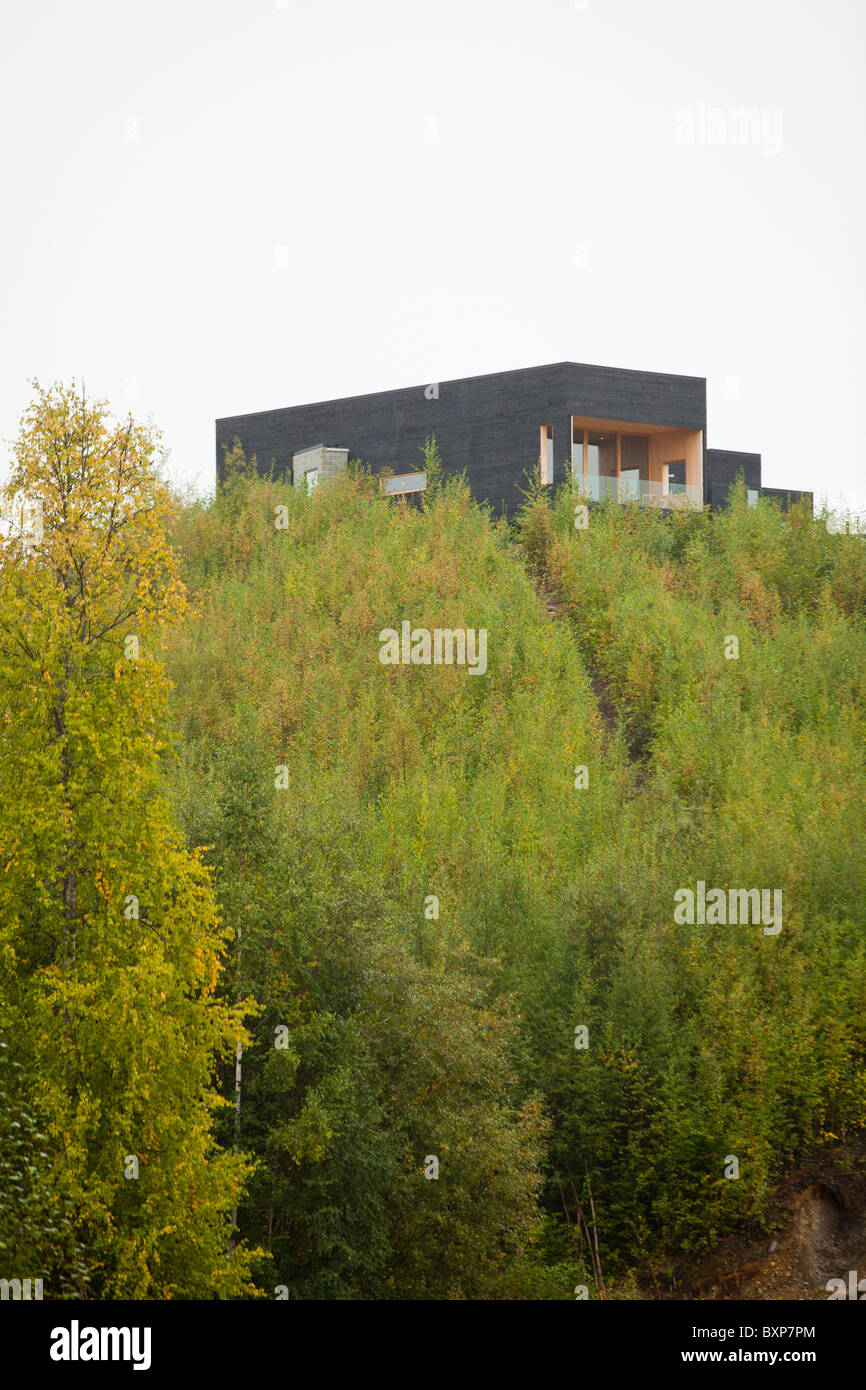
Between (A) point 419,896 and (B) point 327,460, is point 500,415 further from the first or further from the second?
(A) point 419,896

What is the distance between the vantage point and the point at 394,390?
4191 cm

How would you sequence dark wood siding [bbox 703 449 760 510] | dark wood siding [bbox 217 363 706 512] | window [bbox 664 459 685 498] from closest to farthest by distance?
1. dark wood siding [bbox 217 363 706 512]
2. window [bbox 664 459 685 498]
3. dark wood siding [bbox 703 449 760 510]

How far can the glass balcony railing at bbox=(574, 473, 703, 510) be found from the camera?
39.3 metres

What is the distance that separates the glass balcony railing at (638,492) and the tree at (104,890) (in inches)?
1055

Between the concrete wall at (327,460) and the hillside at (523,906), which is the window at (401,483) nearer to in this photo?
the concrete wall at (327,460)

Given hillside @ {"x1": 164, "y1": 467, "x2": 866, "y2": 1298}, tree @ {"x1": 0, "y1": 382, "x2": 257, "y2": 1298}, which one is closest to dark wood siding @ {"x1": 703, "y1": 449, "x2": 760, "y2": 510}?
hillside @ {"x1": 164, "y1": 467, "x2": 866, "y2": 1298}

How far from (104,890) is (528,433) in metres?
28.8

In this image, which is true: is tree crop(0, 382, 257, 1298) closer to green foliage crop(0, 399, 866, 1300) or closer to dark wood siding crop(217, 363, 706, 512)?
green foliage crop(0, 399, 866, 1300)

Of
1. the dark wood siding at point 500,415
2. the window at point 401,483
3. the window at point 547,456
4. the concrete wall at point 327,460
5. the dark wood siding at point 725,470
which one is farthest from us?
the dark wood siding at point 725,470

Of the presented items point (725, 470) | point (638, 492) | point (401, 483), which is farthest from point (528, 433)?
point (725, 470)

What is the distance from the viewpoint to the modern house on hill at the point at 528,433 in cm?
3925

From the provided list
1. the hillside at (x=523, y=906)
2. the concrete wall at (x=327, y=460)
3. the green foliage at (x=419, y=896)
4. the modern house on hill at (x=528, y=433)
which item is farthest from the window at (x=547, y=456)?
the concrete wall at (x=327, y=460)

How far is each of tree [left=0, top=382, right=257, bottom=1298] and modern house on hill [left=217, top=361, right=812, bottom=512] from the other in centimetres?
2643

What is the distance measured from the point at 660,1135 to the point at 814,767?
9.40 m
